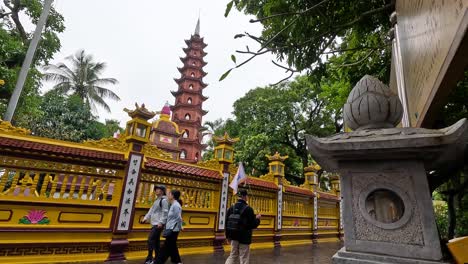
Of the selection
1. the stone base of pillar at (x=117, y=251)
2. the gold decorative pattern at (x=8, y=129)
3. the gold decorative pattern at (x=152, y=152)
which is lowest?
the stone base of pillar at (x=117, y=251)

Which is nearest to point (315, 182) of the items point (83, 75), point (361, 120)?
Answer: point (361, 120)

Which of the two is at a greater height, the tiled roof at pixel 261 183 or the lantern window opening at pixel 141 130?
the lantern window opening at pixel 141 130

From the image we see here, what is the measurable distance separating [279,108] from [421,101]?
19.3m

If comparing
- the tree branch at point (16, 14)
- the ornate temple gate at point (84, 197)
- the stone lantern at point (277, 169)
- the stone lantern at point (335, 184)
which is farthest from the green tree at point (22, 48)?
the stone lantern at point (335, 184)

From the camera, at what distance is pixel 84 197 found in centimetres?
563

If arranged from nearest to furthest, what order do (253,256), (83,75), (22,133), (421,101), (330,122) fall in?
1. (421,101)
2. (22,133)
3. (253,256)
4. (330,122)
5. (83,75)

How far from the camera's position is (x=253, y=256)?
7.25 m

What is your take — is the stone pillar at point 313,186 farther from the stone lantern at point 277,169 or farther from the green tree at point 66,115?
the green tree at point 66,115

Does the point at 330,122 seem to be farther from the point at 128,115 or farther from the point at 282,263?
the point at 128,115

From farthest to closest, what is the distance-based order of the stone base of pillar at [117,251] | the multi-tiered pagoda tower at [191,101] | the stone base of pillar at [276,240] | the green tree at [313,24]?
the multi-tiered pagoda tower at [191,101], the stone base of pillar at [276,240], the stone base of pillar at [117,251], the green tree at [313,24]

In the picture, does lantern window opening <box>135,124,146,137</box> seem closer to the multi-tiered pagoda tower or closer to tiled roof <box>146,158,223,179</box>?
tiled roof <box>146,158,223,179</box>

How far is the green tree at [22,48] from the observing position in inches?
484

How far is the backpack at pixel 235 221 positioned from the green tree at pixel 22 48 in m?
12.4

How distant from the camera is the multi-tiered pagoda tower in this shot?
83.3 feet
